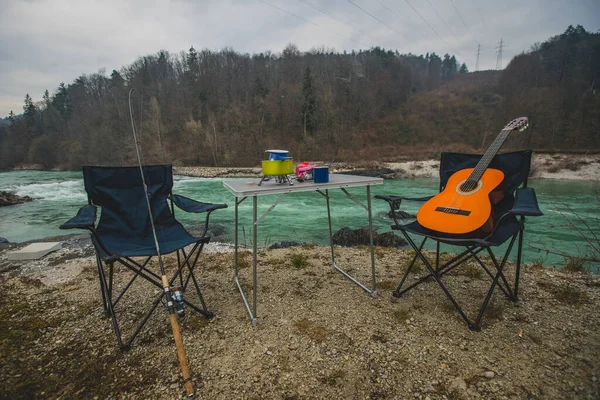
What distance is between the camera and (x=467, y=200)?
2.26 metres

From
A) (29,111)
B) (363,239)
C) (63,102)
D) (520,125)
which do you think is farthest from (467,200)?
(29,111)

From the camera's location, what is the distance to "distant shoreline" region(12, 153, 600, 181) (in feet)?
Answer: 59.2

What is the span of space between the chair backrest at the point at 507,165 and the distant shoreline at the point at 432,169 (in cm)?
1546

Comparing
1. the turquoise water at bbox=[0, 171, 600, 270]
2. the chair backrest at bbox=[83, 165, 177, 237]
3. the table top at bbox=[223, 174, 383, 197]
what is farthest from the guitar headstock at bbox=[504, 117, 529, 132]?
the chair backrest at bbox=[83, 165, 177, 237]

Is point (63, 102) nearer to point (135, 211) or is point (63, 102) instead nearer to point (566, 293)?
point (135, 211)

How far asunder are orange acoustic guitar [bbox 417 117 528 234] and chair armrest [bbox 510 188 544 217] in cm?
20

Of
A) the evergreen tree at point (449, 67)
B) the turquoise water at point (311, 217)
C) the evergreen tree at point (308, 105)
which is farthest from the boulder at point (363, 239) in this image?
the evergreen tree at point (449, 67)

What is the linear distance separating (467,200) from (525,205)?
1.38 ft

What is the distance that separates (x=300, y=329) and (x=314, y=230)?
583 cm

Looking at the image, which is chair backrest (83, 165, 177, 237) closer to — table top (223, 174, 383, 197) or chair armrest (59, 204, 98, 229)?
chair armrest (59, 204, 98, 229)

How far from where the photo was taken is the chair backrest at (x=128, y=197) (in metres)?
2.27

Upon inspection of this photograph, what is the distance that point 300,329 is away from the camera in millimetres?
1974

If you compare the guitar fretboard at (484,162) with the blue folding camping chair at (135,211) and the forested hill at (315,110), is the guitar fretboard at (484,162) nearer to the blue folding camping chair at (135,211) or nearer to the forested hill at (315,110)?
the blue folding camping chair at (135,211)

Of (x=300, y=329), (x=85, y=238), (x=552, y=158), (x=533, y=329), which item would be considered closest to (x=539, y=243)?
(x=533, y=329)
